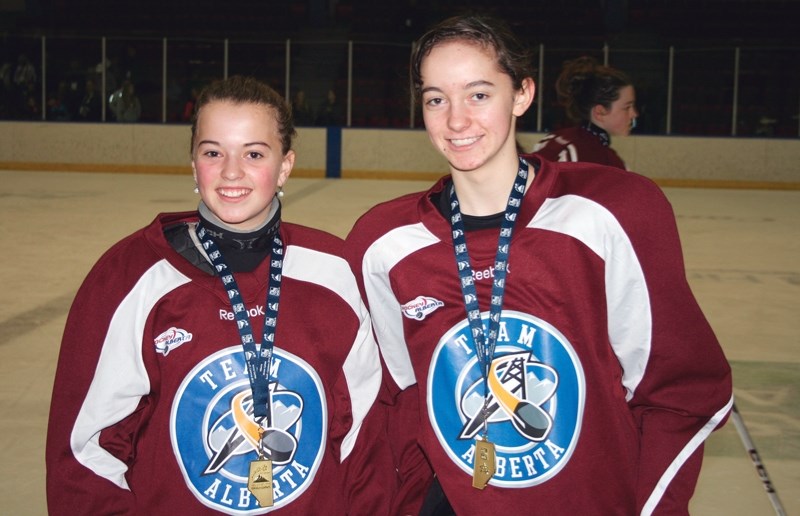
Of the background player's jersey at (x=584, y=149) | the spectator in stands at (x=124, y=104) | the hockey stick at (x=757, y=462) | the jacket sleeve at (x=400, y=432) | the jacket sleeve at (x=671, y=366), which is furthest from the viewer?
the spectator in stands at (x=124, y=104)

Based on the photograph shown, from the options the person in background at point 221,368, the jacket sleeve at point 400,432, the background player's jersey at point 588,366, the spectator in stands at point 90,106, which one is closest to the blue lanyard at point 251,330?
the person in background at point 221,368

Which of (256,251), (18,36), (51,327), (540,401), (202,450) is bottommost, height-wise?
(51,327)

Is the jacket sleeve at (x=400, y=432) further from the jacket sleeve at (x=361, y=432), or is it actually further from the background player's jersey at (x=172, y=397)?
the background player's jersey at (x=172, y=397)

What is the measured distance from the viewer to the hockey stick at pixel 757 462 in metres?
3.19

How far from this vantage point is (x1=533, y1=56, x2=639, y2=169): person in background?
14.9 feet

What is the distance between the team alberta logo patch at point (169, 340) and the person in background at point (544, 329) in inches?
15.5

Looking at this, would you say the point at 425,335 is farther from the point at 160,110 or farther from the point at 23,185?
the point at 160,110

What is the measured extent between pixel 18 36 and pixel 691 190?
10532 millimetres

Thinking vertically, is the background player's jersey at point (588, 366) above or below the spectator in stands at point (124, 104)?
below

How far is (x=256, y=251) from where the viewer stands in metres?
1.86

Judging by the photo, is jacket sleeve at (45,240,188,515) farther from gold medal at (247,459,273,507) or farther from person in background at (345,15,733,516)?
person in background at (345,15,733,516)

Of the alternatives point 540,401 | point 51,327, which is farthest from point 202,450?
point 51,327

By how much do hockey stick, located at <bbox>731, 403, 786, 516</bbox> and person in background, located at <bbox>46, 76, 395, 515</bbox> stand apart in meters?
1.81

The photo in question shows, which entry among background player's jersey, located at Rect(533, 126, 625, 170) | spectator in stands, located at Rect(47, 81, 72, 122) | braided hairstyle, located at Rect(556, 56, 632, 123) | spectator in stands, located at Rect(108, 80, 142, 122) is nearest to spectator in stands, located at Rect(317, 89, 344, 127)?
spectator in stands, located at Rect(108, 80, 142, 122)
